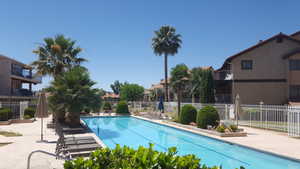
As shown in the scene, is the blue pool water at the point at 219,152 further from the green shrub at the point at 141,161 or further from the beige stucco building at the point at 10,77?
the beige stucco building at the point at 10,77

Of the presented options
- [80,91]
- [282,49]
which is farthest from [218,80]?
[80,91]

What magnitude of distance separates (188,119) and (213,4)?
9531mm

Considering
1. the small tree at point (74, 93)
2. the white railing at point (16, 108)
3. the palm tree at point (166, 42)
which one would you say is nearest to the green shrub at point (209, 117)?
the small tree at point (74, 93)

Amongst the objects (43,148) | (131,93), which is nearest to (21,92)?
(131,93)

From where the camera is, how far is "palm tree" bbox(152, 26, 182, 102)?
38.4m

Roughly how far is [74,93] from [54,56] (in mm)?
5830

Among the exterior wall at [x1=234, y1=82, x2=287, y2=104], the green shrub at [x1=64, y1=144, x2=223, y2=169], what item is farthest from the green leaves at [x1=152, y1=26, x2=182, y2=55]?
the green shrub at [x1=64, y1=144, x2=223, y2=169]

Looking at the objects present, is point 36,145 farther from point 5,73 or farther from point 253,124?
point 5,73

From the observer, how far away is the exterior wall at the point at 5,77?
30062 millimetres

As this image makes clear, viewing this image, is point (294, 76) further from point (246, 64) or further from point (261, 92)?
point (246, 64)

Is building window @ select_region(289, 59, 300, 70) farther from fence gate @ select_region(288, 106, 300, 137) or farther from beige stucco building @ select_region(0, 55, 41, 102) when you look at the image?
beige stucco building @ select_region(0, 55, 41, 102)

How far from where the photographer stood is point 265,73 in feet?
85.0

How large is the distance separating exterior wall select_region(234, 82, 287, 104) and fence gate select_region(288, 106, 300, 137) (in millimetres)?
13545

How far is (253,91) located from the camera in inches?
1020
